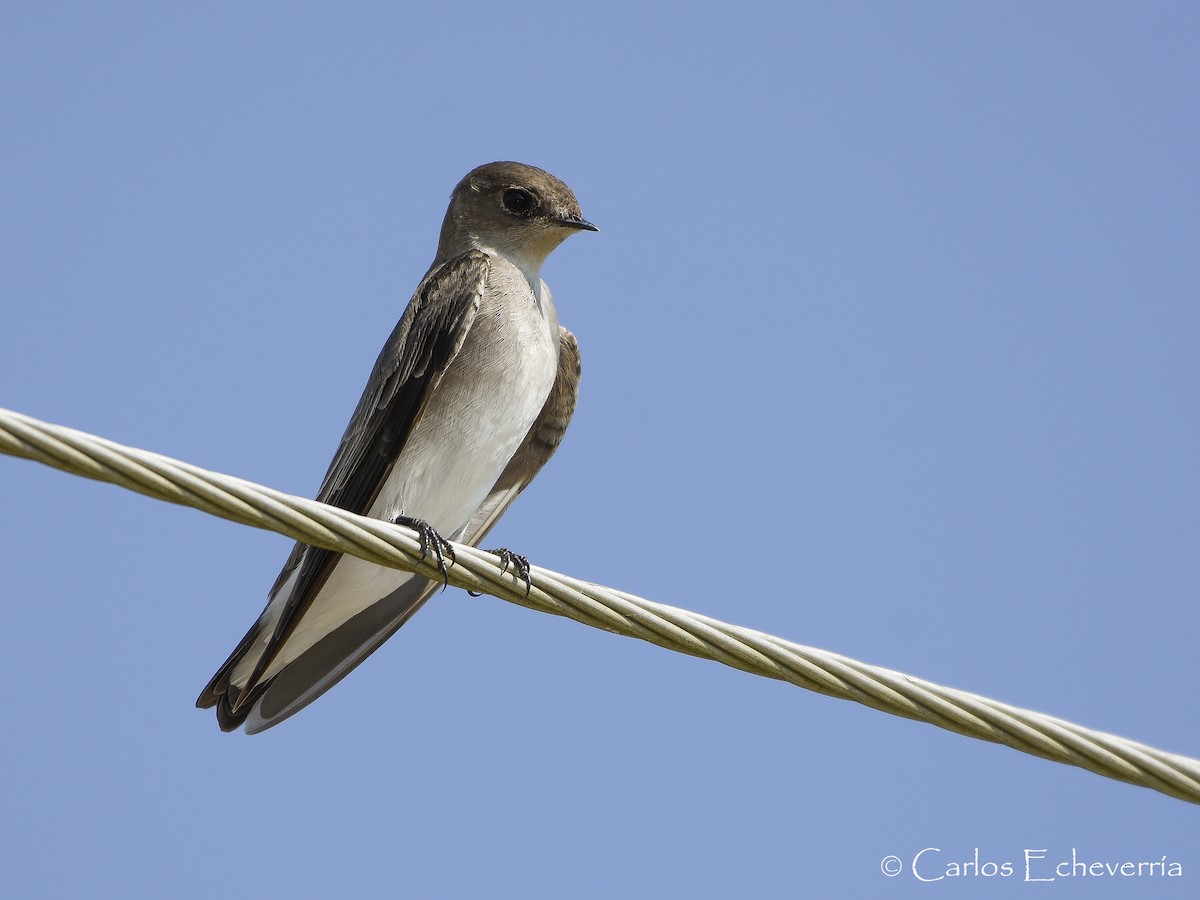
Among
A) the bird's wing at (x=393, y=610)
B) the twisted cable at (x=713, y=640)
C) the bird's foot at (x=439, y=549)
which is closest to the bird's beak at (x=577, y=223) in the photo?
the bird's wing at (x=393, y=610)

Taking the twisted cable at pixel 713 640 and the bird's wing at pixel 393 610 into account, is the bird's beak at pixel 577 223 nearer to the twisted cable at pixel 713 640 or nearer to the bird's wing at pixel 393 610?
the bird's wing at pixel 393 610

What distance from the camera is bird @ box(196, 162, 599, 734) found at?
650 cm

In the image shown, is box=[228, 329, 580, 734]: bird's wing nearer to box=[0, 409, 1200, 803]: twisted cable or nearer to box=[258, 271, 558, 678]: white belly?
box=[258, 271, 558, 678]: white belly

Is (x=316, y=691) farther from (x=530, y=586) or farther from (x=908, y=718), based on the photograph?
(x=908, y=718)

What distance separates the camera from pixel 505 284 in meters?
7.04

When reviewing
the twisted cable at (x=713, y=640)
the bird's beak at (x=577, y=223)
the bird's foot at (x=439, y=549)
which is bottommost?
the twisted cable at (x=713, y=640)

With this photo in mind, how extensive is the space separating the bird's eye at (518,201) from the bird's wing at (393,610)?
0.72m

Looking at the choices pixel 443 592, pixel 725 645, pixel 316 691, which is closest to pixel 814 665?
pixel 725 645

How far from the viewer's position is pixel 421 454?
21.7ft

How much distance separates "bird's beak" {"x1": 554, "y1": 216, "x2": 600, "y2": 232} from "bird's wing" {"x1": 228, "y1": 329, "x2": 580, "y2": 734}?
1.94 feet

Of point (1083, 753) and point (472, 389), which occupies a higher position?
point (472, 389)

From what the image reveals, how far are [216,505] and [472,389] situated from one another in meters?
2.86

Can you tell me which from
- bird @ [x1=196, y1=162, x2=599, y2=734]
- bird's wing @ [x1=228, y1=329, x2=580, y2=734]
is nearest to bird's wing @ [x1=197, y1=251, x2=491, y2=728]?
bird @ [x1=196, y1=162, x2=599, y2=734]

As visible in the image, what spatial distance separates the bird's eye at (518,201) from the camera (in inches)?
305
